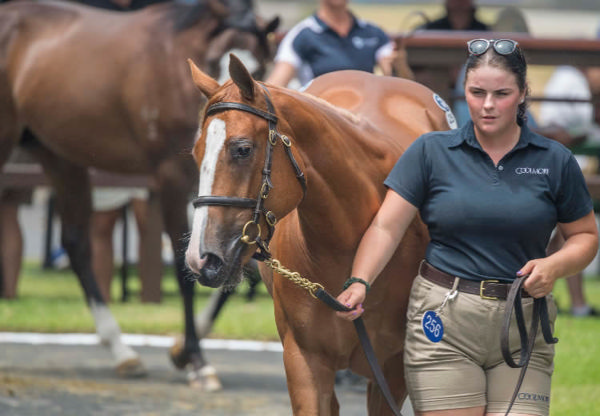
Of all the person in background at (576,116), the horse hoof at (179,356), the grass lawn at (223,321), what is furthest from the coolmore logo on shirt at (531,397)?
the person in background at (576,116)

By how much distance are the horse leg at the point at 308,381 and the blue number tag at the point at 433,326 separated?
44 cm

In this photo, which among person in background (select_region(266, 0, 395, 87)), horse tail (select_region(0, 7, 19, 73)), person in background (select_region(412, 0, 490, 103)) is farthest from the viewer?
person in background (select_region(412, 0, 490, 103))

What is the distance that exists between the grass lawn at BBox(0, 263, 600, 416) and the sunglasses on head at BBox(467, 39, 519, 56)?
268 centimetres

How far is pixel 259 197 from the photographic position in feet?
11.2

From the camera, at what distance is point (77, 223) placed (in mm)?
7762

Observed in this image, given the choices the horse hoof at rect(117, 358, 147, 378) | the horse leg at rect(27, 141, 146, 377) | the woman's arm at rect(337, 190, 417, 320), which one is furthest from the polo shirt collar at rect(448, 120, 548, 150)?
the horse leg at rect(27, 141, 146, 377)

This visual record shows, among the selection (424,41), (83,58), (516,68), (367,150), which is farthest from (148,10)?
(516,68)

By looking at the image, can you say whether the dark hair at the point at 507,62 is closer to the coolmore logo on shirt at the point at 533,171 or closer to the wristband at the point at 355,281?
the coolmore logo on shirt at the point at 533,171

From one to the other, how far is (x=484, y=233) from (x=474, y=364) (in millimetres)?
434

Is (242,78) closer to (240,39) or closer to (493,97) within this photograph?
(493,97)

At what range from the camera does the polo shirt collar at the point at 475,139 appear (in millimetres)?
3564

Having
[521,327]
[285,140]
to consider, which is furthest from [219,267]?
[521,327]

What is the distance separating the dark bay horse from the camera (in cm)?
677

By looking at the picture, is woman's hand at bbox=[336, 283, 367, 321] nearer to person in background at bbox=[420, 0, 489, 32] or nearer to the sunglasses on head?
the sunglasses on head
